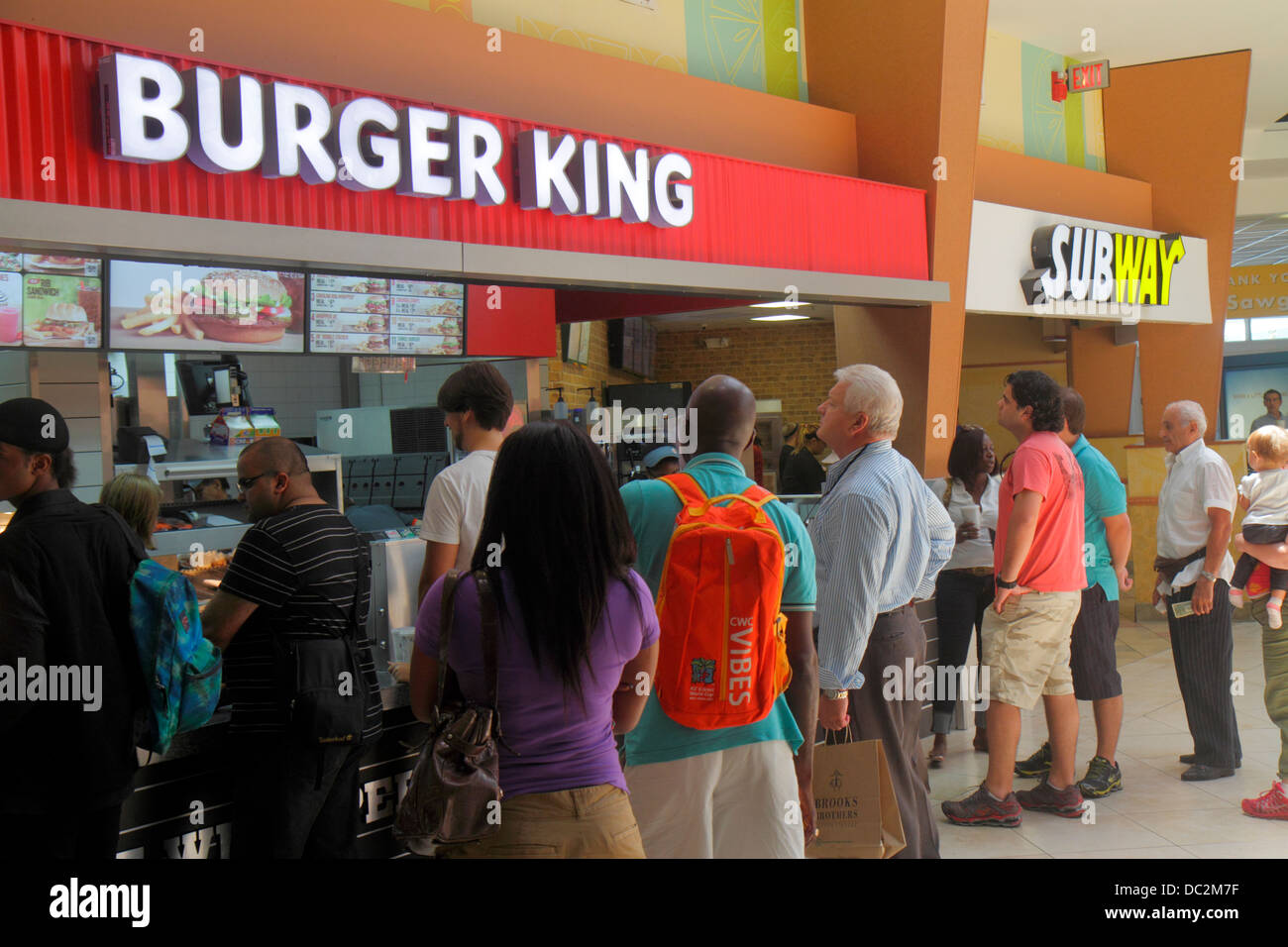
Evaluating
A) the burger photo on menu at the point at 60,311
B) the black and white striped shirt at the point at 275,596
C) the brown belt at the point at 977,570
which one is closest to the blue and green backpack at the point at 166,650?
the black and white striped shirt at the point at 275,596

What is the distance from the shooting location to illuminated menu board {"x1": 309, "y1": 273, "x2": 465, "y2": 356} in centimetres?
589

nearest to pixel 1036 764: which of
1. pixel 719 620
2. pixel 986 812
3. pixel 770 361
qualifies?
pixel 986 812

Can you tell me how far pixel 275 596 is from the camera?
103 inches

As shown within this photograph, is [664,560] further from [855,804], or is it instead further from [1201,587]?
[1201,587]

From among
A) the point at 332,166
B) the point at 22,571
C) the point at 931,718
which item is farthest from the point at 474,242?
the point at 931,718

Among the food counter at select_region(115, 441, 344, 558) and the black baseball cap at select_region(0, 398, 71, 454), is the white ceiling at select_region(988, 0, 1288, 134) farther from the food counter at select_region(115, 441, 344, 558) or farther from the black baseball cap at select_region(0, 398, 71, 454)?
the black baseball cap at select_region(0, 398, 71, 454)

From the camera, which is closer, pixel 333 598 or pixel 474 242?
pixel 333 598

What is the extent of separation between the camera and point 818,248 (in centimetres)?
607

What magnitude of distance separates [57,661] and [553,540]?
1.25 m

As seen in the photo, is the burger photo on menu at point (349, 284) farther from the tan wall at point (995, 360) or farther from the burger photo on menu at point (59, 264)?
the tan wall at point (995, 360)

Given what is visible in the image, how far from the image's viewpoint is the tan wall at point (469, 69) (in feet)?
13.3

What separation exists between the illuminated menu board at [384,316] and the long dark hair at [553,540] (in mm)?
4083

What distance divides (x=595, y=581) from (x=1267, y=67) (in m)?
9.99
